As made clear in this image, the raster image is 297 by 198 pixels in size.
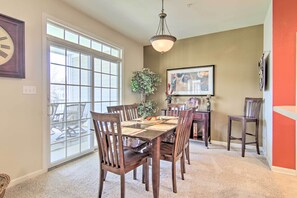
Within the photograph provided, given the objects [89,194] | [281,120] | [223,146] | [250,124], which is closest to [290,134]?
[281,120]

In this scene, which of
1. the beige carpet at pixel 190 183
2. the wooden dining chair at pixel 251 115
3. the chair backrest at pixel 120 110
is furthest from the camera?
the wooden dining chair at pixel 251 115

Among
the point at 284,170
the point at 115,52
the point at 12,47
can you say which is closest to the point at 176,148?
the point at 284,170

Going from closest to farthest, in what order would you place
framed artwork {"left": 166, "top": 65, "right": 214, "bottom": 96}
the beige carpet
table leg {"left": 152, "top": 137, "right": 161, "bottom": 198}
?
table leg {"left": 152, "top": 137, "right": 161, "bottom": 198}
the beige carpet
framed artwork {"left": 166, "top": 65, "right": 214, "bottom": 96}

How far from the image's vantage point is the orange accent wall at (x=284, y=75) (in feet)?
8.43

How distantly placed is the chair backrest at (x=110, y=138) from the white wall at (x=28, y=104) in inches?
49.1

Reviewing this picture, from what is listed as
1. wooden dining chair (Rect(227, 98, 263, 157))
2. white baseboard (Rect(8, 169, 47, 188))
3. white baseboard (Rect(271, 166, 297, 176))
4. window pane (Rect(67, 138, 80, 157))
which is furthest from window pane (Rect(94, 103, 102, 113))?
white baseboard (Rect(271, 166, 297, 176))

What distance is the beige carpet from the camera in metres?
2.07

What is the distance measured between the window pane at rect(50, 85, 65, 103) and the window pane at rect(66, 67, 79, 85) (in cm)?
19

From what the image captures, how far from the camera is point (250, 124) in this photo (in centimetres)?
380

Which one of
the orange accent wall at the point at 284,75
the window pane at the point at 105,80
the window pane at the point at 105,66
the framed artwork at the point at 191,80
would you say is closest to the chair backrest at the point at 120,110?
the window pane at the point at 105,80

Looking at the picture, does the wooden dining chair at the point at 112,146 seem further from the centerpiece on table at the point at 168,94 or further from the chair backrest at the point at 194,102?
the centerpiece on table at the point at 168,94

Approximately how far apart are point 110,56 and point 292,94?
3361mm

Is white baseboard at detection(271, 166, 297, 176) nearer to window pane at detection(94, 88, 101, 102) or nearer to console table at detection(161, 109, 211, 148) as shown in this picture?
console table at detection(161, 109, 211, 148)

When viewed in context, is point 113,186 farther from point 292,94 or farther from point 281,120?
point 292,94
